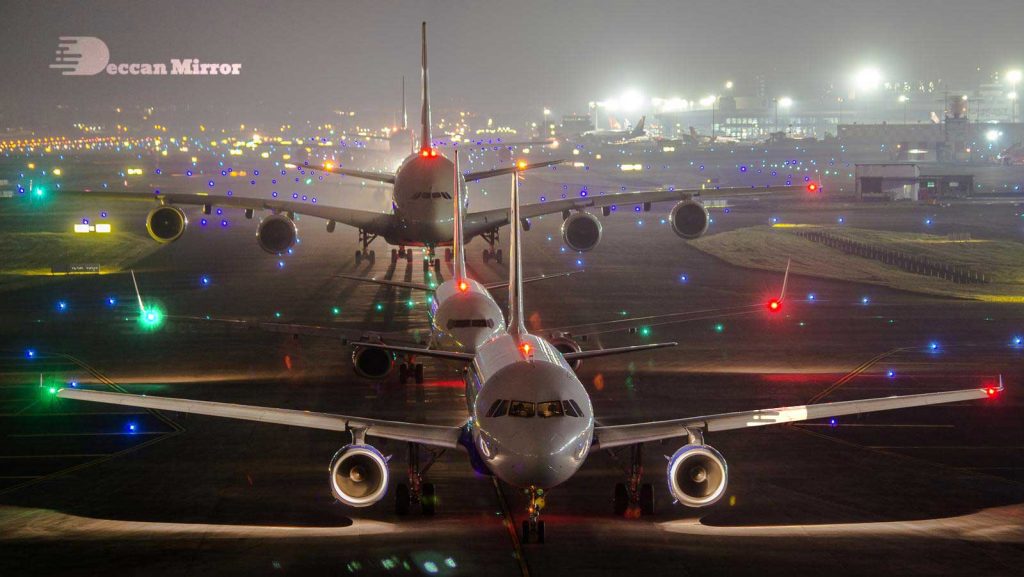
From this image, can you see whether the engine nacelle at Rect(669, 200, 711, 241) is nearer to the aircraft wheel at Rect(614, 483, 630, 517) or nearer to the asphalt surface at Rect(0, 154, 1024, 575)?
the asphalt surface at Rect(0, 154, 1024, 575)

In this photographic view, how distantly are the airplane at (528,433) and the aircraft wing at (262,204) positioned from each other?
30599 millimetres

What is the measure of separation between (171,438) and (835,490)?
56.1 feet

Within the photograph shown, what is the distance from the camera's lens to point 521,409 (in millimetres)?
19703

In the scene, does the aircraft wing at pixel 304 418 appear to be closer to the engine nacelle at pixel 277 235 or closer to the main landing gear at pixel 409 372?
the main landing gear at pixel 409 372

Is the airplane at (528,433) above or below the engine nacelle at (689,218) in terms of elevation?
below

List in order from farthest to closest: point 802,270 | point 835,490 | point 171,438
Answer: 1. point 802,270
2. point 171,438
3. point 835,490

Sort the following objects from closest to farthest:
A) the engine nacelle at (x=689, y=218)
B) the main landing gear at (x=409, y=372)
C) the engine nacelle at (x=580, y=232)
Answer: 1. the main landing gear at (x=409, y=372)
2. the engine nacelle at (x=689, y=218)
3. the engine nacelle at (x=580, y=232)

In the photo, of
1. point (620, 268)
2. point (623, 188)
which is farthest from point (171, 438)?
point (623, 188)

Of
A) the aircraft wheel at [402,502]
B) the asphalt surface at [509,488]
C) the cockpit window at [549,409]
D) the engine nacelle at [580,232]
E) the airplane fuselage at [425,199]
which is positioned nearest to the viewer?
the cockpit window at [549,409]

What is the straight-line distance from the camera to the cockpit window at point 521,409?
1961cm

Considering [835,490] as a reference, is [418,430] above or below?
above

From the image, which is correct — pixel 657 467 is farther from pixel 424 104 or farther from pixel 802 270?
pixel 802 270

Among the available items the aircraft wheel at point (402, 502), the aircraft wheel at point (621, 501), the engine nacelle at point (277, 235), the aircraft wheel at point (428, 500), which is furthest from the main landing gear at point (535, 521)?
the engine nacelle at point (277, 235)

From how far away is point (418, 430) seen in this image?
21969mm
